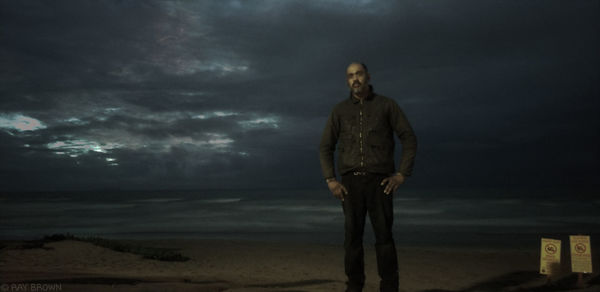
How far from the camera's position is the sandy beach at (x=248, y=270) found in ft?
18.9

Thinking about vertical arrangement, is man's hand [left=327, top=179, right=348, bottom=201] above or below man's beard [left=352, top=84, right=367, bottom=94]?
below

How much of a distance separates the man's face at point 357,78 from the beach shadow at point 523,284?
3853 millimetres

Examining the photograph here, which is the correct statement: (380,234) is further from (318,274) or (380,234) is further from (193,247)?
(193,247)

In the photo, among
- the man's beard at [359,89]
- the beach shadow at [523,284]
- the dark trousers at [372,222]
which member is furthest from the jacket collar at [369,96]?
the beach shadow at [523,284]

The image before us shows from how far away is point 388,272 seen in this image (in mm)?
4527

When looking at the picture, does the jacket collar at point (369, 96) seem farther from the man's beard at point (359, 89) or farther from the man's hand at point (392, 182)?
the man's hand at point (392, 182)

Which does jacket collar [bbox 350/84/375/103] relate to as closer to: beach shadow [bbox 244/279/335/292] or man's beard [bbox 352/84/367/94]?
man's beard [bbox 352/84/367/94]

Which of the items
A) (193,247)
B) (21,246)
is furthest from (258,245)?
(21,246)

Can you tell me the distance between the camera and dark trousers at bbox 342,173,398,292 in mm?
4453

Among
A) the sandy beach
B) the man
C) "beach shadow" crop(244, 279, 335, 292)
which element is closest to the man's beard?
the man

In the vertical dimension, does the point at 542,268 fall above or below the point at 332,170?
below

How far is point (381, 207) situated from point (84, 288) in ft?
11.9

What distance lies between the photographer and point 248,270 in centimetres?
888

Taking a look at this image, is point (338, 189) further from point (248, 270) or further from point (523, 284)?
point (248, 270)
